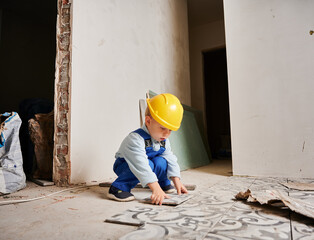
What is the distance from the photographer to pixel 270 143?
2127 mm

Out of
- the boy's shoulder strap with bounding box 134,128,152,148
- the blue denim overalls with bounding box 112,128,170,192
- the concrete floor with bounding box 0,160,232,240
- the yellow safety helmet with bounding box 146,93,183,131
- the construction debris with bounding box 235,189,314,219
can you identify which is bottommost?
the concrete floor with bounding box 0,160,232,240

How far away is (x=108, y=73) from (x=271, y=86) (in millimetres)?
1576

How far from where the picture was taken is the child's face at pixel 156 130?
1288 millimetres

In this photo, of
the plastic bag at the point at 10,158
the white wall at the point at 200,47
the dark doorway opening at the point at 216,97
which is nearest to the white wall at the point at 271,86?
the plastic bag at the point at 10,158

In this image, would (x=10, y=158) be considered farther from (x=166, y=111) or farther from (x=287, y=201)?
(x=287, y=201)

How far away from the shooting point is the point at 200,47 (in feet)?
15.5

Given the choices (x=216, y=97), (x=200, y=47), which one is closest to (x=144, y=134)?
(x=200, y=47)

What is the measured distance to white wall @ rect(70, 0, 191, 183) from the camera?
1.81m

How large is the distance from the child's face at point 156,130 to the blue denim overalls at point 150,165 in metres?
0.05

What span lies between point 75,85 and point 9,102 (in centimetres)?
295

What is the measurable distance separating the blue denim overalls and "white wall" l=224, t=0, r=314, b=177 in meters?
1.04

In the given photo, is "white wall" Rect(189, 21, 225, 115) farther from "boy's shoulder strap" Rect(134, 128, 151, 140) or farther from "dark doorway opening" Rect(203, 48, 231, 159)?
"boy's shoulder strap" Rect(134, 128, 151, 140)

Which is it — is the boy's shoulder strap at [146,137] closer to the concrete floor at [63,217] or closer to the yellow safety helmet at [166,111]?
the yellow safety helmet at [166,111]

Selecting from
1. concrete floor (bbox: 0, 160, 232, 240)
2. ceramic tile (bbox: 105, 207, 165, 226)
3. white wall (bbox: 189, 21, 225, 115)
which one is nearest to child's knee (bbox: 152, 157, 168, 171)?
concrete floor (bbox: 0, 160, 232, 240)
